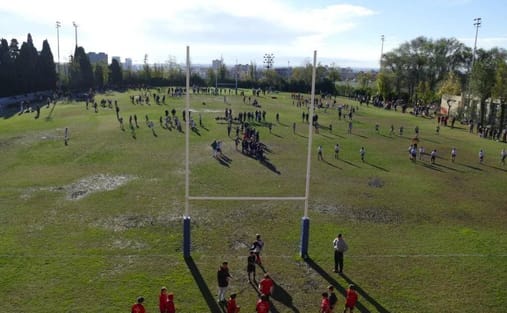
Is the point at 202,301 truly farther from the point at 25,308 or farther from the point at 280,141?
the point at 280,141

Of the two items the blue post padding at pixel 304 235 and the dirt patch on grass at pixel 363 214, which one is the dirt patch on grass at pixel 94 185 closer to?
the dirt patch on grass at pixel 363 214

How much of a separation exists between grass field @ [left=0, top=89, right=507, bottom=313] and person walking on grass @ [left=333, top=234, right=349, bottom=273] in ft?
1.25

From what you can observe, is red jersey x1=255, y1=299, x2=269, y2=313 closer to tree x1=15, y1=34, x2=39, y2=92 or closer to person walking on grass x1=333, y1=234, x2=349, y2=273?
person walking on grass x1=333, y1=234, x2=349, y2=273

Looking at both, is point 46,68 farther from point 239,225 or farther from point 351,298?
point 351,298

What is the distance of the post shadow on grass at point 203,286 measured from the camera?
43.0ft

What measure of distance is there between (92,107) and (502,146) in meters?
49.5

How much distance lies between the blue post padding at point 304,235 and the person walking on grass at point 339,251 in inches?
49.4

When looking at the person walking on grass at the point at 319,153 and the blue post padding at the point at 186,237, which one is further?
the person walking on grass at the point at 319,153

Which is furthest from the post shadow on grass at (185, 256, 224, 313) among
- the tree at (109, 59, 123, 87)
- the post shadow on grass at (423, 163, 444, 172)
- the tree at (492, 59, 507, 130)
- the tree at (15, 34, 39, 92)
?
the tree at (109, 59, 123, 87)

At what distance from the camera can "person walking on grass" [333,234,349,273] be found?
15.0m

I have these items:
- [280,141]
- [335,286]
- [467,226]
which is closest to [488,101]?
[280,141]

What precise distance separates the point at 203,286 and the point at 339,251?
475 centimetres

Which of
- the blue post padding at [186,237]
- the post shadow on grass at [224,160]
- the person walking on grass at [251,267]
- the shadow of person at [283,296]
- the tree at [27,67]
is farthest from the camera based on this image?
the tree at [27,67]

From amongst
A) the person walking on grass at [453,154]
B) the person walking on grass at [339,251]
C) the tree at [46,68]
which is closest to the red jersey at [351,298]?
the person walking on grass at [339,251]
